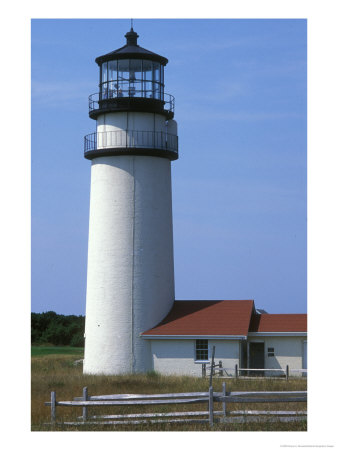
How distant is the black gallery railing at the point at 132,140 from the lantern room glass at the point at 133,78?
1.35 m

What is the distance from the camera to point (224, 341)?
30.3 m

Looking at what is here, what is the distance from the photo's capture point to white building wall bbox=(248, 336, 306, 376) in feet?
100

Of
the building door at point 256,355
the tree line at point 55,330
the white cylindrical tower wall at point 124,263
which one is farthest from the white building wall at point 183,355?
the tree line at point 55,330

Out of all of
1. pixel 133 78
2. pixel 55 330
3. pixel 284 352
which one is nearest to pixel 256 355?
pixel 284 352

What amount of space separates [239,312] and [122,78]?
964cm

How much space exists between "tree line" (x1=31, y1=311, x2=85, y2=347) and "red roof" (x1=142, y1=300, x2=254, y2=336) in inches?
588

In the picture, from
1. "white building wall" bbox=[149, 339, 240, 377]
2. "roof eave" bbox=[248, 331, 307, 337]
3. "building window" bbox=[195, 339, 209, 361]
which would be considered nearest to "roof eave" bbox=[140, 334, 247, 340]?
"white building wall" bbox=[149, 339, 240, 377]

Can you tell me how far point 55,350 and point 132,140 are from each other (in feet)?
49.4

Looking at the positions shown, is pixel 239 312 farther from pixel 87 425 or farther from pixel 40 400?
pixel 87 425

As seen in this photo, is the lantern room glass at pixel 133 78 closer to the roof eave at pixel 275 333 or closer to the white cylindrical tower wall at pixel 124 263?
the white cylindrical tower wall at pixel 124 263

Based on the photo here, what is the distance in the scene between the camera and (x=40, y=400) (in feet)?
75.2

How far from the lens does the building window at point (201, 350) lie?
3036 cm

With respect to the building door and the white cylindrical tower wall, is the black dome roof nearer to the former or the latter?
the white cylindrical tower wall
